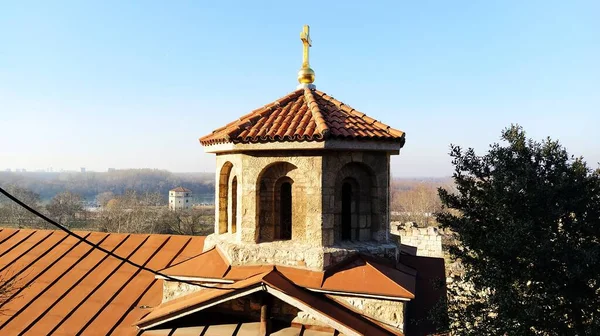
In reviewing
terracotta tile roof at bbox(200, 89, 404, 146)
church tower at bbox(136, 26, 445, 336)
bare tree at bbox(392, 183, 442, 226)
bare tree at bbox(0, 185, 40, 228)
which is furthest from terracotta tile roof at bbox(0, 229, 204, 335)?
bare tree at bbox(0, 185, 40, 228)

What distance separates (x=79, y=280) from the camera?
620 centimetres

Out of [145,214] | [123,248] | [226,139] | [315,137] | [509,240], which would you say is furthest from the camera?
[145,214]

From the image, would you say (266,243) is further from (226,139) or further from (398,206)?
(398,206)

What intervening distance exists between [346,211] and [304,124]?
1584 mm

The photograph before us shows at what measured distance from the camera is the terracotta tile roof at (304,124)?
491 centimetres

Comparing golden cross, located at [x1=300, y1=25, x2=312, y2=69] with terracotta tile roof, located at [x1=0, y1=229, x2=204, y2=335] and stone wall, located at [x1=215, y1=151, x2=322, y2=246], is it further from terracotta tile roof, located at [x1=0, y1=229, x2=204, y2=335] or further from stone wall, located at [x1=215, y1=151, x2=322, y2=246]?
terracotta tile roof, located at [x1=0, y1=229, x2=204, y2=335]

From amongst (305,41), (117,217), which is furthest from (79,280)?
(117,217)

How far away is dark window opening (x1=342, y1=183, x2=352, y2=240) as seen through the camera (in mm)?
5672

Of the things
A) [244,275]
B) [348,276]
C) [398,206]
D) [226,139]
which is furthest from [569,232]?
[398,206]

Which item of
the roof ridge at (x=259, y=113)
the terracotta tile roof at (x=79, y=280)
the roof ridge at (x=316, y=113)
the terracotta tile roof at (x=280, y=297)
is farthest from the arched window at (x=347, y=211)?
the terracotta tile roof at (x=79, y=280)

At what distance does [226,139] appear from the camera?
5.07 m

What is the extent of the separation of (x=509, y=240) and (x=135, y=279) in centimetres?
618

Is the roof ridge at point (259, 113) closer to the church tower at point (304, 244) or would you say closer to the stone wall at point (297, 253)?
the church tower at point (304, 244)

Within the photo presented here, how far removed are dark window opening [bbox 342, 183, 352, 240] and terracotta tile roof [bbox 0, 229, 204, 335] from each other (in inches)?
115
